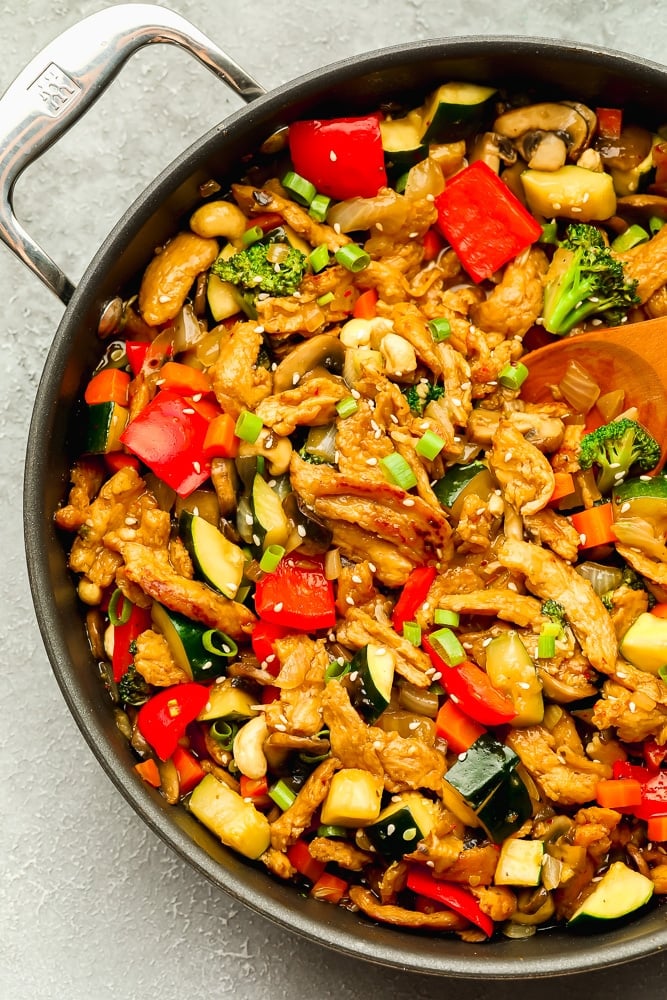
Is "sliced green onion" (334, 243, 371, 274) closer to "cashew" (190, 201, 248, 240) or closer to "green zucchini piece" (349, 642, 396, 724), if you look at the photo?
"cashew" (190, 201, 248, 240)

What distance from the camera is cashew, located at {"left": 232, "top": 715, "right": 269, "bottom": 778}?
291 cm

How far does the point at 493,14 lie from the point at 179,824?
3087 millimetres

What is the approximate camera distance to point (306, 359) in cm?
308

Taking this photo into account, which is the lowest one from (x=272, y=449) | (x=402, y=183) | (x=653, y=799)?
(x=653, y=799)

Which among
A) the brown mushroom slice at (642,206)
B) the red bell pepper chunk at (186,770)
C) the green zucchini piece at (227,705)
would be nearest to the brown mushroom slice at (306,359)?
the green zucchini piece at (227,705)

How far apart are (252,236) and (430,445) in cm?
90

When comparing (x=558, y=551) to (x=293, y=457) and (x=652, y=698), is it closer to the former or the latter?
(x=652, y=698)

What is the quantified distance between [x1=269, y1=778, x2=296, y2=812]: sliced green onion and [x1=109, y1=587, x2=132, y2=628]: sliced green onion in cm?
72

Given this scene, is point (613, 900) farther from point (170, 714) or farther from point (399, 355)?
point (399, 355)

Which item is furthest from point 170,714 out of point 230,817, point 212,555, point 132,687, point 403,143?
point 403,143

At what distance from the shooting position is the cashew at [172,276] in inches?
120

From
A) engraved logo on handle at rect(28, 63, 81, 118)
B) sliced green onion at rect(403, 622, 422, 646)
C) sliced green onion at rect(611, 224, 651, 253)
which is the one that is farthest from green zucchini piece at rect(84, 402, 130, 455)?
sliced green onion at rect(611, 224, 651, 253)

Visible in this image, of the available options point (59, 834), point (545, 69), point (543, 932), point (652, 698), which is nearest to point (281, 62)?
point (545, 69)

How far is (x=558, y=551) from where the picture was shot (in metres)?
3.02
